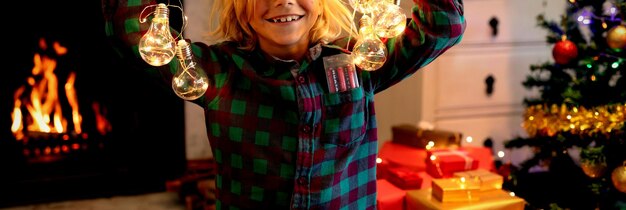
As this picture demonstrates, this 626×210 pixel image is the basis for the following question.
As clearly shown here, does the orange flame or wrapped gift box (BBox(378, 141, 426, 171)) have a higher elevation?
the orange flame

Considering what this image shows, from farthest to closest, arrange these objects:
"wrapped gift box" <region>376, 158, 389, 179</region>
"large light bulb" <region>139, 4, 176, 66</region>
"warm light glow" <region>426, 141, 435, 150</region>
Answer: "warm light glow" <region>426, 141, 435, 150</region>
"wrapped gift box" <region>376, 158, 389, 179</region>
"large light bulb" <region>139, 4, 176, 66</region>

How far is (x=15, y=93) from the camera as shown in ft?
6.47

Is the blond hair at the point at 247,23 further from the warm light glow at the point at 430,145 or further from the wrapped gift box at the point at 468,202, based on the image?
the warm light glow at the point at 430,145

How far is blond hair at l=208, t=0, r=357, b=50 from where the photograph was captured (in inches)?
38.1

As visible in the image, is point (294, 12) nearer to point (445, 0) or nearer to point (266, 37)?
point (266, 37)

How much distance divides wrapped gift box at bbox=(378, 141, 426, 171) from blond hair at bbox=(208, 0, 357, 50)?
0.64m

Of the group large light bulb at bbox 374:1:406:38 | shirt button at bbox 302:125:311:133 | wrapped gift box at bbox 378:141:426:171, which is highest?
large light bulb at bbox 374:1:406:38

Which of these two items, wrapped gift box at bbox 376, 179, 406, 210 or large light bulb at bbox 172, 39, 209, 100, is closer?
large light bulb at bbox 172, 39, 209, 100

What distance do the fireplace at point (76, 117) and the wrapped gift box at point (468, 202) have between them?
3.29ft

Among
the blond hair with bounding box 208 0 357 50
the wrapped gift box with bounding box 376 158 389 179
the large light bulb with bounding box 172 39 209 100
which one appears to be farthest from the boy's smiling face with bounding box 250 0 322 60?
the wrapped gift box with bounding box 376 158 389 179

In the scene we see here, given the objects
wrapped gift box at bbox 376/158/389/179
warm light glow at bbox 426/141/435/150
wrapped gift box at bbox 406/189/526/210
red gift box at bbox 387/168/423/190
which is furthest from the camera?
warm light glow at bbox 426/141/435/150

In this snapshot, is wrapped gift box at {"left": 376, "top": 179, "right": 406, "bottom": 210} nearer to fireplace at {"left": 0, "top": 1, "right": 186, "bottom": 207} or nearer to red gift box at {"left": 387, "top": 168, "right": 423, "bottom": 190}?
red gift box at {"left": 387, "top": 168, "right": 423, "bottom": 190}

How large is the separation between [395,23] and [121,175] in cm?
155

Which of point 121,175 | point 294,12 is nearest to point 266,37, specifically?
point 294,12
